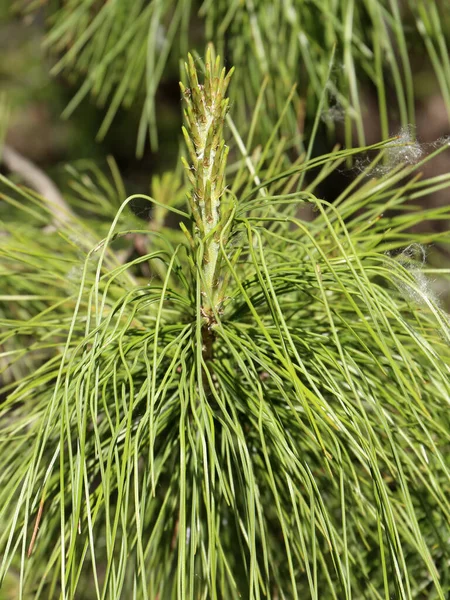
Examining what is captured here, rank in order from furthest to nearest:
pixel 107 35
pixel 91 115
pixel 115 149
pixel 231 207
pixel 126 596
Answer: pixel 115 149, pixel 91 115, pixel 107 35, pixel 126 596, pixel 231 207

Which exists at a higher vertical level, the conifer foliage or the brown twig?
the brown twig

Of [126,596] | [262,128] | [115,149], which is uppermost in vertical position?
[115,149]

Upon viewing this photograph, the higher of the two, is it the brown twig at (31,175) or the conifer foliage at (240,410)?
the brown twig at (31,175)

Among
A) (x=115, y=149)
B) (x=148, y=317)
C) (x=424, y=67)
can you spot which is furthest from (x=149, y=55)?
(x=115, y=149)

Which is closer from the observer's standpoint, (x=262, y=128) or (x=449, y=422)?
(x=449, y=422)

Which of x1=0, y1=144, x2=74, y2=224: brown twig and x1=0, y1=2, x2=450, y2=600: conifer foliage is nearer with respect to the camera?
x1=0, y1=2, x2=450, y2=600: conifer foliage

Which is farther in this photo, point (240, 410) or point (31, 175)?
point (31, 175)

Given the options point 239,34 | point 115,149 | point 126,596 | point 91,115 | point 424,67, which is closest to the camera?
point 126,596

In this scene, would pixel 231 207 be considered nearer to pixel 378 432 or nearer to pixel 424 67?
pixel 378 432

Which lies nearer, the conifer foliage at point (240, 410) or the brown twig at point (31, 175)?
the conifer foliage at point (240, 410)

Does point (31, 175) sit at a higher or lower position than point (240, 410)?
higher

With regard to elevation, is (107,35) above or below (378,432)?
above
